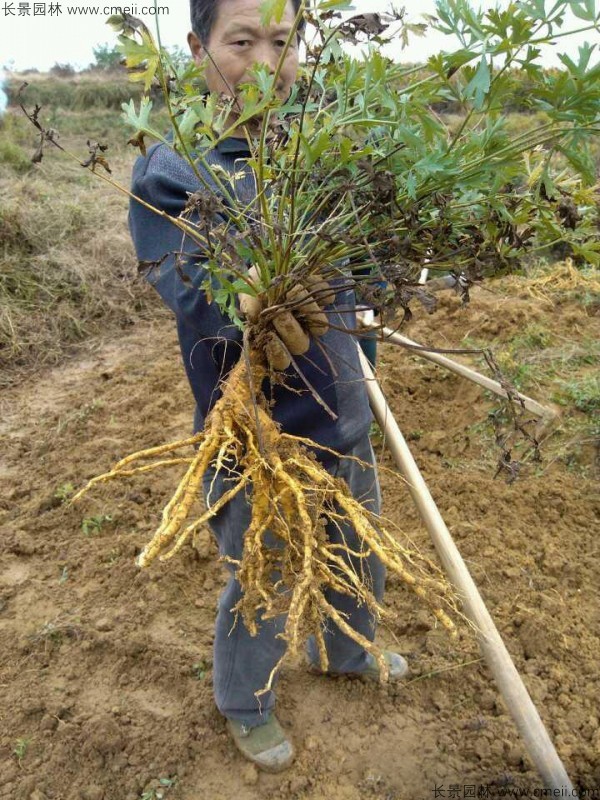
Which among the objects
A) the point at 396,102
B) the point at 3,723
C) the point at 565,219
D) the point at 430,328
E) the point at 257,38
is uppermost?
the point at 257,38

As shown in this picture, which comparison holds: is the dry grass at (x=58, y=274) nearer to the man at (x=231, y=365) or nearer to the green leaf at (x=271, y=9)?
the man at (x=231, y=365)

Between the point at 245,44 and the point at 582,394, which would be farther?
the point at 582,394

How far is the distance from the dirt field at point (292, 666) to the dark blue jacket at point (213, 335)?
929 millimetres

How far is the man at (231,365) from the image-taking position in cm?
138

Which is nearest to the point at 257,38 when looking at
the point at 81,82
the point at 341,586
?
the point at 341,586

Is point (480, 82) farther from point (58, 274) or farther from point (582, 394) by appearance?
point (58, 274)

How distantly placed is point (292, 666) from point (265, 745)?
0.31 metres

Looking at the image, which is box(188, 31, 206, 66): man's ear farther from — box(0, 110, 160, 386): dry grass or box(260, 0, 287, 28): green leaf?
box(0, 110, 160, 386): dry grass

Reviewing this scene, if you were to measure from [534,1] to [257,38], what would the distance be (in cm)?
70

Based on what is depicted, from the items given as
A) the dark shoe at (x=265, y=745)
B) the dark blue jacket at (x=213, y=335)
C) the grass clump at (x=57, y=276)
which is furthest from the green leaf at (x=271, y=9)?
the grass clump at (x=57, y=276)

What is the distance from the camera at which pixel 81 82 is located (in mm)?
13555

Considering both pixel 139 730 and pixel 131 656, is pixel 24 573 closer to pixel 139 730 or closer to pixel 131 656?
pixel 131 656

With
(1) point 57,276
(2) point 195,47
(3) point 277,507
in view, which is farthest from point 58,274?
(3) point 277,507

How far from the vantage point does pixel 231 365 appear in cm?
152
